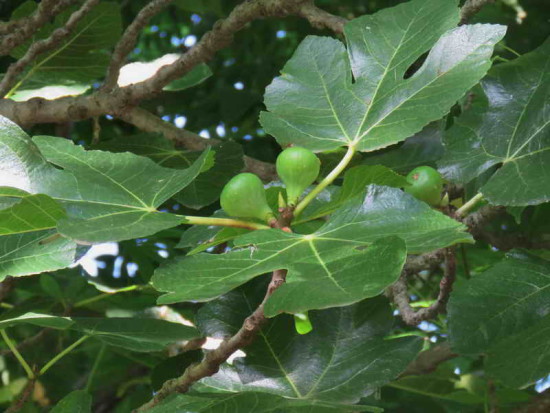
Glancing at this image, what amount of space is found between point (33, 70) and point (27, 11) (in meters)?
0.17

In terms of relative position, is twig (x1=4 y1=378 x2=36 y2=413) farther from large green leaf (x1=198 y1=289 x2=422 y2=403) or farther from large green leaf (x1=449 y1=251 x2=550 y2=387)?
large green leaf (x1=449 y1=251 x2=550 y2=387)

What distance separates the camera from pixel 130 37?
1773mm

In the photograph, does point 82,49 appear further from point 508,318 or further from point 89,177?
point 508,318

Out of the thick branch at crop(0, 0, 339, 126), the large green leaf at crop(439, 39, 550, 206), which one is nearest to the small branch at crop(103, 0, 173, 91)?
the thick branch at crop(0, 0, 339, 126)

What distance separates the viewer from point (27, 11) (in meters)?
2.11

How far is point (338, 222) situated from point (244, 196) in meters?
0.12

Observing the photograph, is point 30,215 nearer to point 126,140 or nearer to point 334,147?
point 334,147

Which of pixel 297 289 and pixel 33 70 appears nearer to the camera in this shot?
pixel 297 289

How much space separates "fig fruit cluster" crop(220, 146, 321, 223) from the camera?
98 cm

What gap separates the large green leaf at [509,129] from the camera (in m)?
1.21

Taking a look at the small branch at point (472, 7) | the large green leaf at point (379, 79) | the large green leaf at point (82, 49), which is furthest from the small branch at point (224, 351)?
the large green leaf at point (82, 49)

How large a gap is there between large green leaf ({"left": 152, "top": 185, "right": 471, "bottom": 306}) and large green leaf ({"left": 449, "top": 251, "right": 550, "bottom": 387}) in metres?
0.27

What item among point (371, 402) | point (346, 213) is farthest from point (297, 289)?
point (371, 402)

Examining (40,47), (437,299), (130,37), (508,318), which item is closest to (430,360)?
(437,299)
